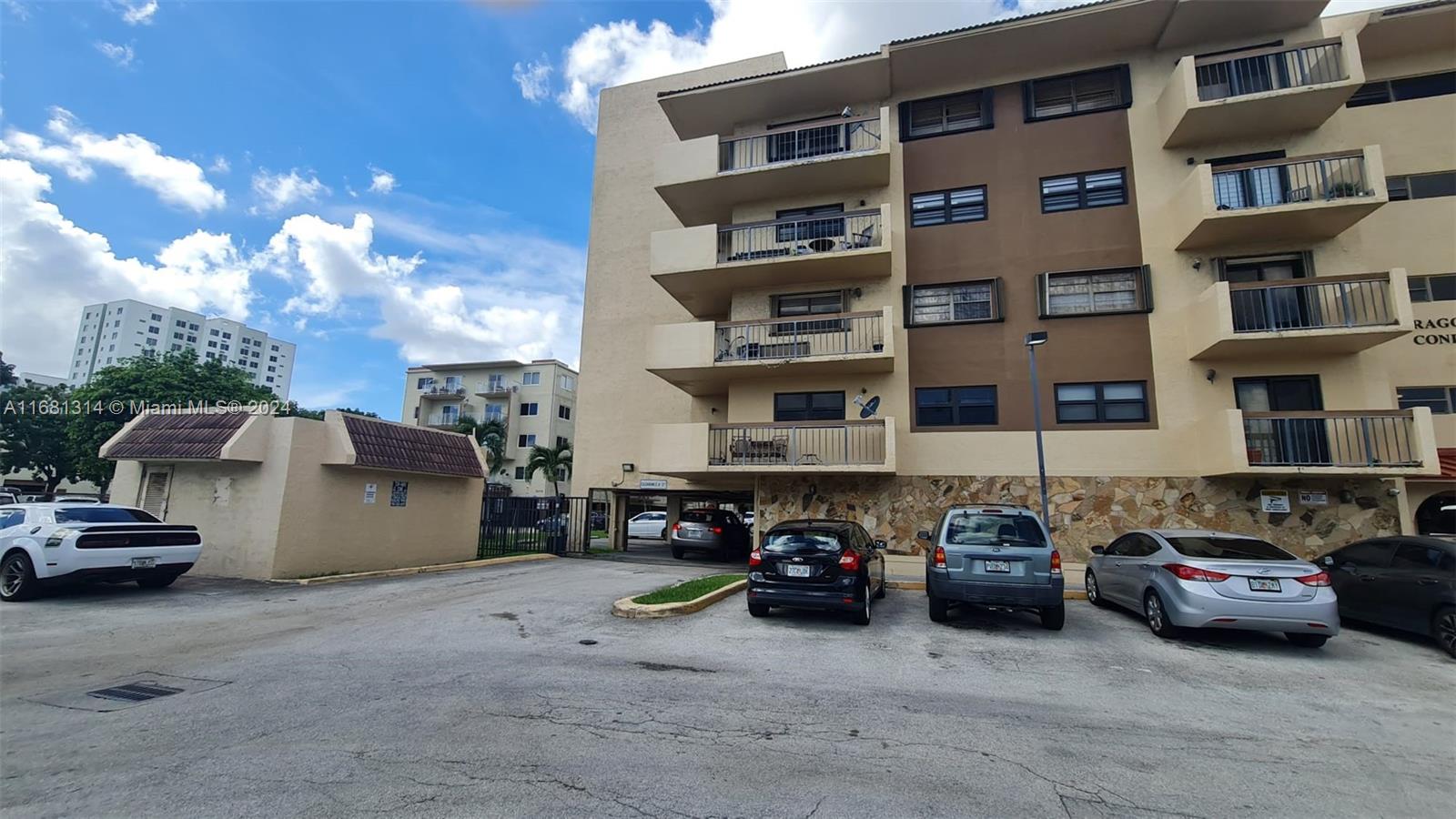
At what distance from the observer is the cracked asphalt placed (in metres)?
3.76

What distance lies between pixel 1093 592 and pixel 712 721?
8.86 meters

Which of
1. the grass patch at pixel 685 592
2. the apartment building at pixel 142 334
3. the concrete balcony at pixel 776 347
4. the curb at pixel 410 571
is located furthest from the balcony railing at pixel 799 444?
the apartment building at pixel 142 334

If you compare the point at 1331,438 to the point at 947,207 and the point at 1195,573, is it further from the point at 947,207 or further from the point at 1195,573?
the point at 947,207

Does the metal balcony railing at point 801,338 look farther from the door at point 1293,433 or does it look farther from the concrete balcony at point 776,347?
the door at point 1293,433

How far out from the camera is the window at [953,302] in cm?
1622

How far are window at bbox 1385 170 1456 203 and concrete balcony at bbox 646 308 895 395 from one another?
13430mm

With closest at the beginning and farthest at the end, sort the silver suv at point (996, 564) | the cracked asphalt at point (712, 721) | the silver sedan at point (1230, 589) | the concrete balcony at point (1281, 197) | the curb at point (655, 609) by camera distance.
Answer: the cracked asphalt at point (712, 721) < the silver sedan at point (1230, 589) < the silver suv at point (996, 564) < the curb at point (655, 609) < the concrete balcony at point (1281, 197)

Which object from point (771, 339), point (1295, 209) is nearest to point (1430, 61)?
point (1295, 209)

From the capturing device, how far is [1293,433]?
1299 centimetres

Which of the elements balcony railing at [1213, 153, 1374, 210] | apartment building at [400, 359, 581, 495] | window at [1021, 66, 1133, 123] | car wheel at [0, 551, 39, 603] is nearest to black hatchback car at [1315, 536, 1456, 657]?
balcony railing at [1213, 153, 1374, 210]

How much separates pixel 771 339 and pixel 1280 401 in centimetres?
1186

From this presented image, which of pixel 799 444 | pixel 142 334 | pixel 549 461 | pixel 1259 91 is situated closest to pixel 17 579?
pixel 799 444

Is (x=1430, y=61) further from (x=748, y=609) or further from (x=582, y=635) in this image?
(x=582, y=635)

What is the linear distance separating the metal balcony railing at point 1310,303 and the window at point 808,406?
8.84m
